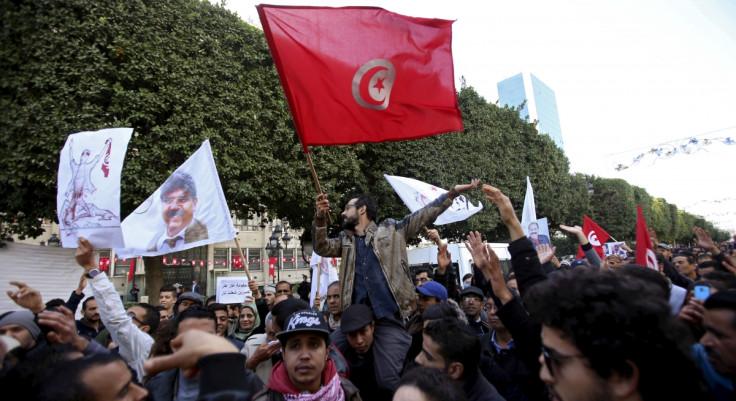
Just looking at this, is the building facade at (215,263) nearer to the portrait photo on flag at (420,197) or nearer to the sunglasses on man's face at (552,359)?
the portrait photo on flag at (420,197)

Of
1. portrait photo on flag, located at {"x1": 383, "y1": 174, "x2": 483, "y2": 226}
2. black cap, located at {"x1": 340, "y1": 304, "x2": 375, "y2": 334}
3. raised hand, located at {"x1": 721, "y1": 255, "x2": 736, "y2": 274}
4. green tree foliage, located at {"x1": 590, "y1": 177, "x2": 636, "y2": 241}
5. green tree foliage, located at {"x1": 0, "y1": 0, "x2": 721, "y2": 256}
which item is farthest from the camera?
green tree foliage, located at {"x1": 590, "y1": 177, "x2": 636, "y2": 241}

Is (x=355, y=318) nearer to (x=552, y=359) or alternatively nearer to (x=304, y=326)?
(x=304, y=326)

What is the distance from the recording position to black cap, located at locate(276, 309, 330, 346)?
8.59 ft

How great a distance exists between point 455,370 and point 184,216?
12.6 ft

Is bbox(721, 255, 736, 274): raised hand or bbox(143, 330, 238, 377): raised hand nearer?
bbox(143, 330, 238, 377): raised hand

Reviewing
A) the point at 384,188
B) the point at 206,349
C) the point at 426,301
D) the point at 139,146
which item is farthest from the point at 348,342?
the point at 384,188

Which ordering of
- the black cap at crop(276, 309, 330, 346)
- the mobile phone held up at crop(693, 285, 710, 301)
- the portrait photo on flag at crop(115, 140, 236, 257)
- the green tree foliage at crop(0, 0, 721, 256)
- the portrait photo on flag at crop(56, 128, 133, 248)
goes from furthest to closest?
the green tree foliage at crop(0, 0, 721, 256), the portrait photo on flag at crop(115, 140, 236, 257), the portrait photo on flag at crop(56, 128, 133, 248), the black cap at crop(276, 309, 330, 346), the mobile phone held up at crop(693, 285, 710, 301)

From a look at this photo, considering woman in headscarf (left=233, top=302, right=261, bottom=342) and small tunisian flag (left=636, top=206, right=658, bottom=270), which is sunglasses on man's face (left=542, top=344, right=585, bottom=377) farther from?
woman in headscarf (left=233, top=302, right=261, bottom=342)

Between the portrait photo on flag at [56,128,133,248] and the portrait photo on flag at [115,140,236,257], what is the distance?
0.95 m

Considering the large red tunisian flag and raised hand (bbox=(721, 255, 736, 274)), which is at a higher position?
the large red tunisian flag

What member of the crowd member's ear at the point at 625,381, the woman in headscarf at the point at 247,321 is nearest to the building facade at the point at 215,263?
the woman in headscarf at the point at 247,321

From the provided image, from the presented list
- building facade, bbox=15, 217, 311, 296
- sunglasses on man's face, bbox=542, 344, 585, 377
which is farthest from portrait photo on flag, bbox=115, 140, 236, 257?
building facade, bbox=15, 217, 311, 296

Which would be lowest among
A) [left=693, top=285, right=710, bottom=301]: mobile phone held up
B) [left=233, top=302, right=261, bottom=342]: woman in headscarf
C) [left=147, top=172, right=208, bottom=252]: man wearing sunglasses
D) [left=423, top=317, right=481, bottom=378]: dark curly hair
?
[left=233, top=302, right=261, bottom=342]: woman in headscarf

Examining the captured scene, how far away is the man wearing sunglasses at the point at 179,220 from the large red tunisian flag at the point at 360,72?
71.8 inches
